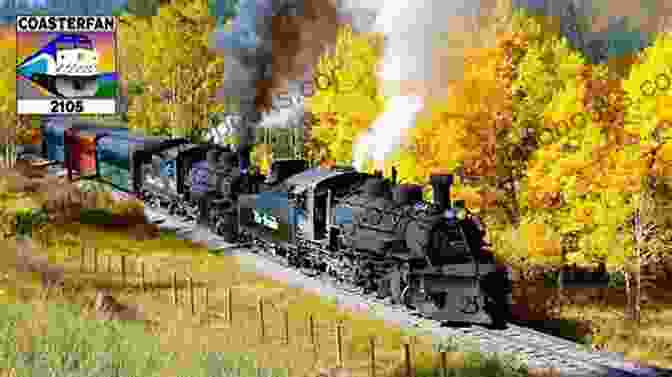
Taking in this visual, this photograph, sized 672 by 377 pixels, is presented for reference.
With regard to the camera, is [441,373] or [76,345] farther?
[441,373]

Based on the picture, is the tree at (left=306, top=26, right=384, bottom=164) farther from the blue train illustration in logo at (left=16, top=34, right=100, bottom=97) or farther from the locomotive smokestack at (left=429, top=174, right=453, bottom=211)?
the locomotive smokestack at (left=429, top=174, right=453, bottom=211)

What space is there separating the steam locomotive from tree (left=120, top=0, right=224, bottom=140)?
1894cm

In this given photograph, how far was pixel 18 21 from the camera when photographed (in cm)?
2664

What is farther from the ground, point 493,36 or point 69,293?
point 493,36

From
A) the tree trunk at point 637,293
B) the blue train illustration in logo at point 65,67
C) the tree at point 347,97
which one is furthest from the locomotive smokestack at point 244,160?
the tree trunk at point 637,293

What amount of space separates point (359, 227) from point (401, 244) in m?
1.45

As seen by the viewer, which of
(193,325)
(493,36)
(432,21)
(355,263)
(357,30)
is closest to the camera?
(193,325)

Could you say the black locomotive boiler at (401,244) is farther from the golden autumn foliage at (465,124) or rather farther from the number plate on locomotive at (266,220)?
the golden autumn foliage at (465,124)

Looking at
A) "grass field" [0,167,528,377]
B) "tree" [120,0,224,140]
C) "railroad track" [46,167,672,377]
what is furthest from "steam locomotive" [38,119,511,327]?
"tree" [120,0,224,140]

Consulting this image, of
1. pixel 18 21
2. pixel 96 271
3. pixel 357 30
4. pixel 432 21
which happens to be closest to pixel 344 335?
pixel 96 271

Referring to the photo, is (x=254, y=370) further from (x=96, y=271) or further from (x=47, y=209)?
(x=47, y=209)

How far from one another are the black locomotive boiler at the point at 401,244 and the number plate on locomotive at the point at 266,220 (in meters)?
2.01

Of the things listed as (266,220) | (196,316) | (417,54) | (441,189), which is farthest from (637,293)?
(196,316)

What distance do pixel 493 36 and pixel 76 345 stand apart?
79.4ft
